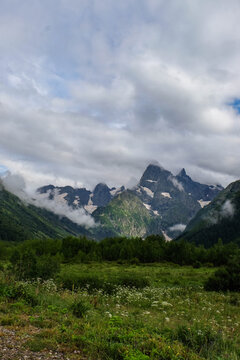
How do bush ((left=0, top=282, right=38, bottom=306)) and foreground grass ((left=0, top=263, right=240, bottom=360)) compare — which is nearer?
foreground grass ((left=0, top=263, right=240, bottom=360))

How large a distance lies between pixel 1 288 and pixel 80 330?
8.17 metres

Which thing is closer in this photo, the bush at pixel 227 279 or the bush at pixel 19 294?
the bush at pixel 19 294

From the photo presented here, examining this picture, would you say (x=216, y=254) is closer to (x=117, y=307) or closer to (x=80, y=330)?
(x=117, y=307)

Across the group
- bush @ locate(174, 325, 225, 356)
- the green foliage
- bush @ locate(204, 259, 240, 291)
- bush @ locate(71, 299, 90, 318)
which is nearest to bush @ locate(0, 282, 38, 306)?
bush @ locate(71, 299, 90, 318)

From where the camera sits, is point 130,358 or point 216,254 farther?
point 216,254

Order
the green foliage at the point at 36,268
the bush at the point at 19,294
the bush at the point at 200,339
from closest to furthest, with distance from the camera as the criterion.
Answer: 1. the bush at the point at 200,339
2. the bush at the point at 19,294
3. the green foliage at the point at 36,268

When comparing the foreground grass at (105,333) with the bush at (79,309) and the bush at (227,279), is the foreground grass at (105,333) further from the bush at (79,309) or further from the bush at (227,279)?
the bush at (227,279)

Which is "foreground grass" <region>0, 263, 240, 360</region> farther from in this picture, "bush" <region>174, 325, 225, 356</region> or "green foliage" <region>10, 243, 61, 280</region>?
"green foliage" <region>10, 243, 61, 280</region>

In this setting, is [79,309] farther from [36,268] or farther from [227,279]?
[227,279]

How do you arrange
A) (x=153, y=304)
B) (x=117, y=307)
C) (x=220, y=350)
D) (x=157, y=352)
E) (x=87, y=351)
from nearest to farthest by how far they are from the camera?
(x=157, y=352) < (x=87, y=351) < (x=220, y=350) < (x=117, y=307) < (x=153, y=304)

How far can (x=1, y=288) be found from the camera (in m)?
16.1

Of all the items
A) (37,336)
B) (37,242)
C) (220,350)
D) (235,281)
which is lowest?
(37,242)

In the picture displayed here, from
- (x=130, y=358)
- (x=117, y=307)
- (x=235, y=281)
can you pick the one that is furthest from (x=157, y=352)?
(x=235, y=281)

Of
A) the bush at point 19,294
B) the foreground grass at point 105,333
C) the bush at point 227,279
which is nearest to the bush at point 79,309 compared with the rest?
the foreground grass at point 105,333
